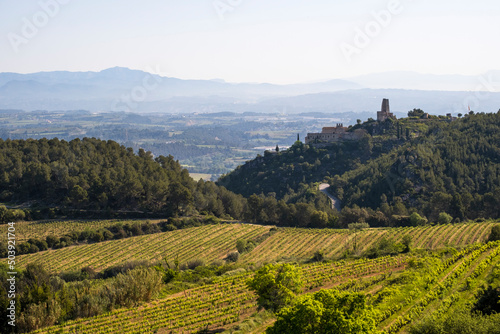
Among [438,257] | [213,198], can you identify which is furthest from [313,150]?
[438,257]

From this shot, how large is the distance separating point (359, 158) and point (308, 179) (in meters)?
9.60

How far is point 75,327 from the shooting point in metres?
21.3

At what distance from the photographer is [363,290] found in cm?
2320

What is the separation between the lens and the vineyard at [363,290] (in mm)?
20297

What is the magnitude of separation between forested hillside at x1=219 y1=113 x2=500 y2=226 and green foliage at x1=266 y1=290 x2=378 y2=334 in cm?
3265

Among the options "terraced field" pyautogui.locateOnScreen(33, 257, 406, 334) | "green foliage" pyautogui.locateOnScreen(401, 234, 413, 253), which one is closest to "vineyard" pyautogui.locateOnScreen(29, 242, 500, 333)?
"terraced field" pyautogui.locateOnScreen(33, 257, 406, 334)

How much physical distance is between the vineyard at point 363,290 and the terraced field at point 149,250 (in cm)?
1138

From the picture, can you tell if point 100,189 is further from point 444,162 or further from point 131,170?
point 444,162

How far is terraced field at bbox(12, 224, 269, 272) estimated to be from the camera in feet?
120

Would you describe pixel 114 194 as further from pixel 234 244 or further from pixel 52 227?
pixel 234 244

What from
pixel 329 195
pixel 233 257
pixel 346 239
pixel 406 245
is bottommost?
pixel 329 195

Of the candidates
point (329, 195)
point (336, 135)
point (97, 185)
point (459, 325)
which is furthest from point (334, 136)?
point (459, 325)

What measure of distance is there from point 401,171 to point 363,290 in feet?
137

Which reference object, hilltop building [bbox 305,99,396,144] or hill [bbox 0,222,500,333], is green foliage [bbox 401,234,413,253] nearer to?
hill [bbox 0,222,500,333]
